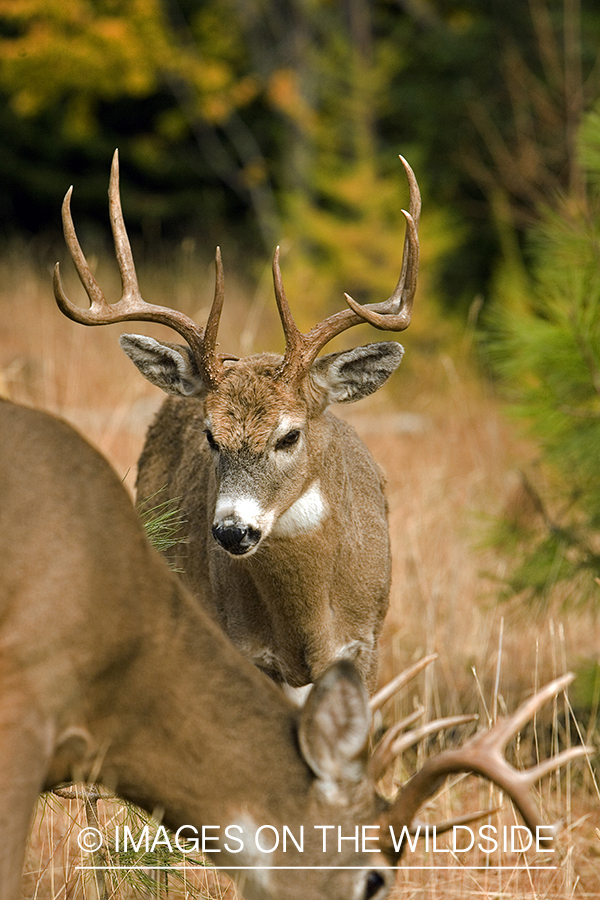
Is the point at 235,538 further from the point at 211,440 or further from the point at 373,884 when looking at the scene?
the point at 373,884

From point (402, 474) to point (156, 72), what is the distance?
8905 millimetres

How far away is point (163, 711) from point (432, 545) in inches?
168

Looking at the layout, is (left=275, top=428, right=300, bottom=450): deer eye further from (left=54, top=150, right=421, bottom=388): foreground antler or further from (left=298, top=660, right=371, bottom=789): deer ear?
(left=298, top=660, right=371, bottom=789): deer ear

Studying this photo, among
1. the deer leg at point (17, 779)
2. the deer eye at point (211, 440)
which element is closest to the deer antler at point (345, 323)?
the deer eye at point (211, 440)

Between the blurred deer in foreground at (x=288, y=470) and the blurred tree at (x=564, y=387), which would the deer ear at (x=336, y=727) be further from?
the blurred tree at (x=564, y=387)

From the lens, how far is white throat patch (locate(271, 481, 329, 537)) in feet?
13.8

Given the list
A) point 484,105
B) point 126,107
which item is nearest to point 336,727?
point 484,105

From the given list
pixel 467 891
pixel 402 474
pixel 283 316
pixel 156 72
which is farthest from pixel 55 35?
pixel 467 891

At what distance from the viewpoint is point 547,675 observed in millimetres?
5770

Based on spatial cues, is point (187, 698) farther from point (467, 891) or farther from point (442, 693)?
point (442, 693)

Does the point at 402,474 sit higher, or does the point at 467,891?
the point at 402,474

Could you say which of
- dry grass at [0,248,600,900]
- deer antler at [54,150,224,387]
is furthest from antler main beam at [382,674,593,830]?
deer antler at [54,150,224,387]

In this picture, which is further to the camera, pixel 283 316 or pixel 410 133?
pixel 410 133
